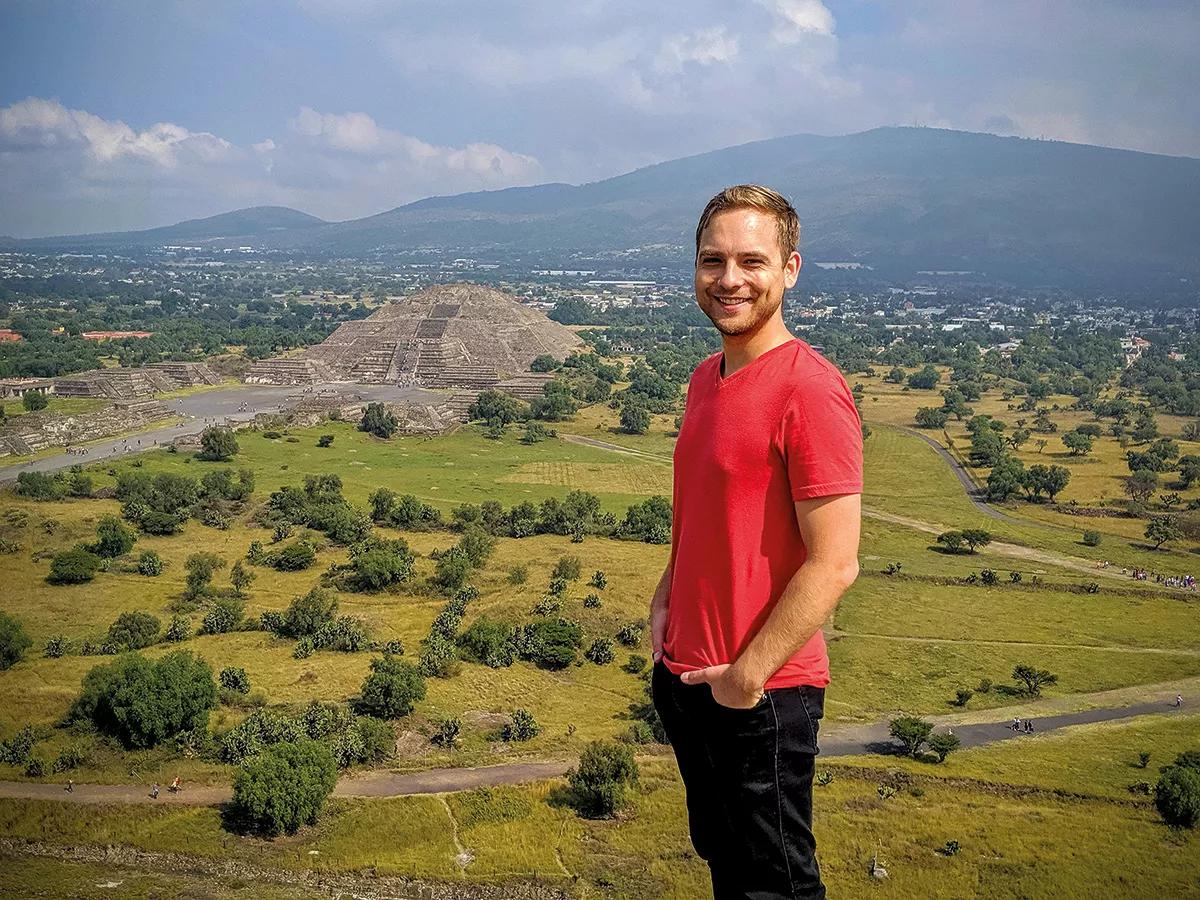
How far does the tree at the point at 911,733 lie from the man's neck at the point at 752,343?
73.3ft

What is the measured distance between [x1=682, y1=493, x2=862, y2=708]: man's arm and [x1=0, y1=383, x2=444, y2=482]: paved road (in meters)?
55.1

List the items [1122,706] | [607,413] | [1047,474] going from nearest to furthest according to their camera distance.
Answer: [1122,706]
[1047,474]
[607,413]

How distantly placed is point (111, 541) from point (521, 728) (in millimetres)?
21296

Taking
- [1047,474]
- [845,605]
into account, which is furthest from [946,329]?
[845,605]

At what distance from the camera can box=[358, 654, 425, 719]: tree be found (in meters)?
24.2

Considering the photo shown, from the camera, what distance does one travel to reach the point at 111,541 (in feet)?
120

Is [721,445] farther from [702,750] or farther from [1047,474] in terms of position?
[1047,474]

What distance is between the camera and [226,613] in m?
30.3

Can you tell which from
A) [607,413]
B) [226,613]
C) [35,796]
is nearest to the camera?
[35,796]

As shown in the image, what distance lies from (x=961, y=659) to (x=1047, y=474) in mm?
25803

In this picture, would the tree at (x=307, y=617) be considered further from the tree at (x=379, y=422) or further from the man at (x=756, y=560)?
the tree at (x=379, y=422)

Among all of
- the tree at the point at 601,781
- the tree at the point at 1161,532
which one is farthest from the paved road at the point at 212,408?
the tree at the point at 1161,532

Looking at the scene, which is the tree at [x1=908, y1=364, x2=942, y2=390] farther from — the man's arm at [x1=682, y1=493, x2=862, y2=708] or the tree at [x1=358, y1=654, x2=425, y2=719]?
the man's arm at [x1=682, y1=493, x2=862, y2=708]

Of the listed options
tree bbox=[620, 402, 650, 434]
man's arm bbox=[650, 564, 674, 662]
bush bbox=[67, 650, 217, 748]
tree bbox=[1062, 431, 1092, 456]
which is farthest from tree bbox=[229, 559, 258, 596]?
tree bbox=[1062, 431, 1092, 456]
